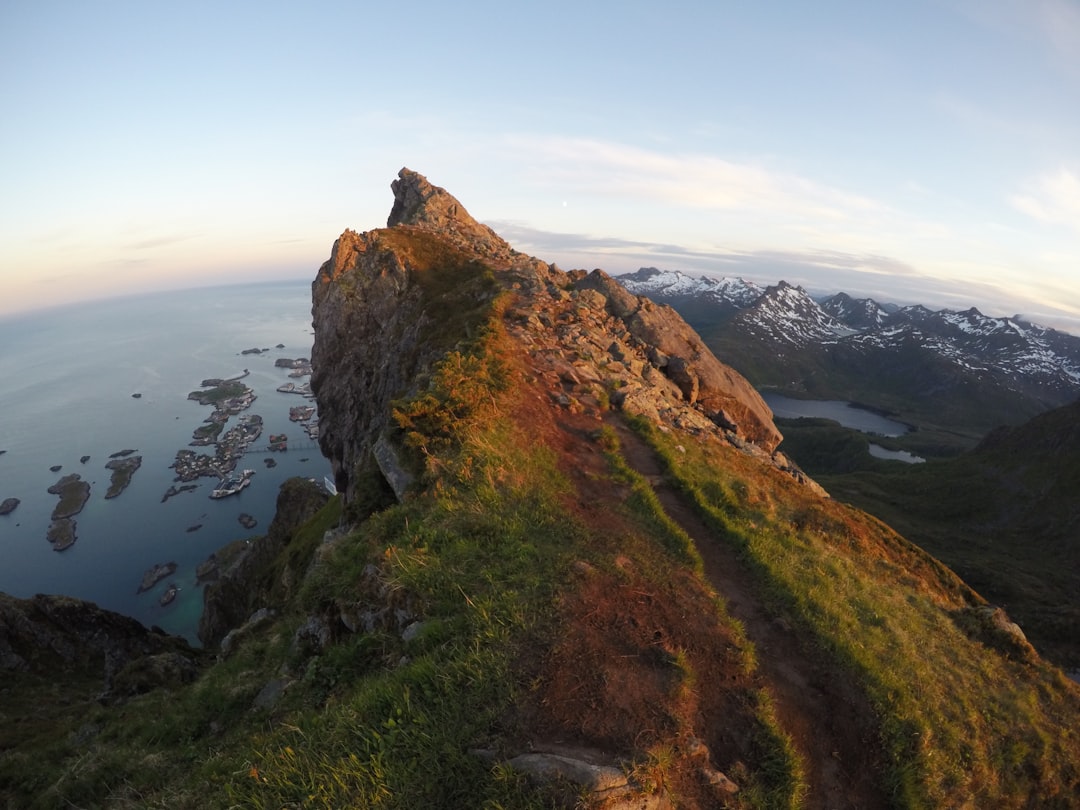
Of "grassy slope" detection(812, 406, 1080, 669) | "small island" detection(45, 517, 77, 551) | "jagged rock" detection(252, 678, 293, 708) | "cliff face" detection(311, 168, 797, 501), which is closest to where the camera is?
"jagged rock" detection(252, 678, 293, 708)

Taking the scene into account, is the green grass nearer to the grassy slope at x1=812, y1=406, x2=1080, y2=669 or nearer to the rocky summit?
the rocky summit

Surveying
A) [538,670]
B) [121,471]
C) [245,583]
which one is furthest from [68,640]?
[121,471]

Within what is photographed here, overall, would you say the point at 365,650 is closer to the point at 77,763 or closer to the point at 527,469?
the point at 527,469

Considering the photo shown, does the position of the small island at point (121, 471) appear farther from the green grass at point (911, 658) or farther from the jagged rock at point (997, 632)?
the jagged rock at point (997, 632)

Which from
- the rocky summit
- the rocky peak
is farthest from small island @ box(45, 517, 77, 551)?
the rocky summit

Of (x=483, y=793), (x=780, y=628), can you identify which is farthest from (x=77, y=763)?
(x=780, y=628)

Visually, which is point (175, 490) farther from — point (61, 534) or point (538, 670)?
point (538, 670)
